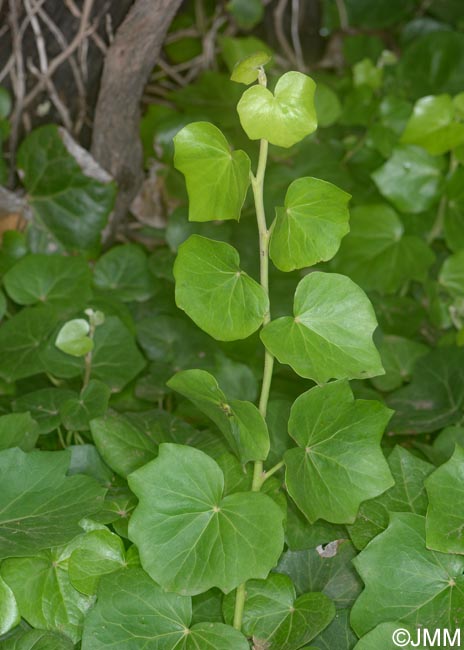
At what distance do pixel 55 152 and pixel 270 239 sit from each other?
26.4 inches

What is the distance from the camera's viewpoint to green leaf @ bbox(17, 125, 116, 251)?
1.40m

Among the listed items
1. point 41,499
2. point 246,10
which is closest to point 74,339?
point 41,499

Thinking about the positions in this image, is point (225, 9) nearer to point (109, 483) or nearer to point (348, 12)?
point (348, 12)

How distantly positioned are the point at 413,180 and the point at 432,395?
44 cm

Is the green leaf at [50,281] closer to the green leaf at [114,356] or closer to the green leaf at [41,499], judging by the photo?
the green leaf at [114,356]

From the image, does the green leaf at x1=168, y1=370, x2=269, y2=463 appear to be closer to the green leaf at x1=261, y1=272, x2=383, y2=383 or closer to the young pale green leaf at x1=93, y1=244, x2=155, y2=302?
the green leaf at x1=261, y1=272, x2=383, y2=383

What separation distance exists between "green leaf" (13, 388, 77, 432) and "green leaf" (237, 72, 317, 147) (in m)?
0.47

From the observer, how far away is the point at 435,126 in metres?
1.45

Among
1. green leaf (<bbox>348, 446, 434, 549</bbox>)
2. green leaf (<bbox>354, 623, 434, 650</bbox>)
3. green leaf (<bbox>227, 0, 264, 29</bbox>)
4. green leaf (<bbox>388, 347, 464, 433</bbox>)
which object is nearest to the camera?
green leaf (<bbox>354, 623, 434, 650</bbox>)

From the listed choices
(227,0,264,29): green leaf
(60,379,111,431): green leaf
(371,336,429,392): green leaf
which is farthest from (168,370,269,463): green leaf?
(227,0,264,29): green leaf

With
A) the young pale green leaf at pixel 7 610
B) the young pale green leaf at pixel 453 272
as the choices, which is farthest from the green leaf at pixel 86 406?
the young pale green leaf at pixel 453 272

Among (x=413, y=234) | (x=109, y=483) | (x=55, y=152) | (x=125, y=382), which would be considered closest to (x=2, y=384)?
(x=125, y=382)

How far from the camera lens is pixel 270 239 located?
844 millimetres

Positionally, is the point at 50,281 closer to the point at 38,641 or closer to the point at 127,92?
the point at 127,92
